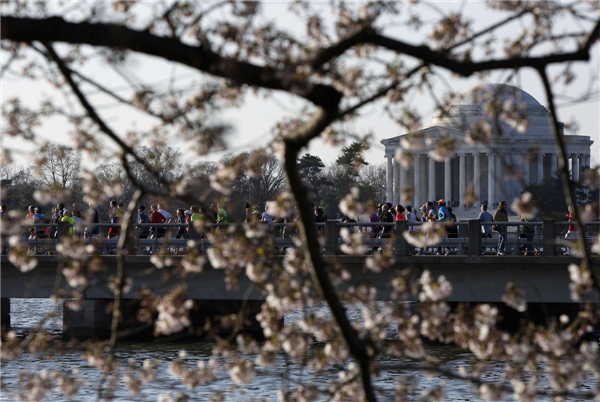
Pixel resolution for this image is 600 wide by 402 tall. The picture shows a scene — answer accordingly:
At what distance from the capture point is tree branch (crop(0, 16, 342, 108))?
536cm

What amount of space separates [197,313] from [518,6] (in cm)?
2426

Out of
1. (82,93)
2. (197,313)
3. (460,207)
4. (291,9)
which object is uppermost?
(460,207)

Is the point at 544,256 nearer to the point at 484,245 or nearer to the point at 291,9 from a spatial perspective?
the point at 484,245

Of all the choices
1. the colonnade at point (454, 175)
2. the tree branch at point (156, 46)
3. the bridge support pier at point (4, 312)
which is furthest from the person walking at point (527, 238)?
the colonnade at point (454, 175)

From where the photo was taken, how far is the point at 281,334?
723 centimetres

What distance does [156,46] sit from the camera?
5.46 metres

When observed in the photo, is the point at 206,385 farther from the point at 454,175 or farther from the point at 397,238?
the point at 454,175

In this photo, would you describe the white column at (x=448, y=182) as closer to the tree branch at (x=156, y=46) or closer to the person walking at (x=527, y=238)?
the person walking at (x=527, y=238)

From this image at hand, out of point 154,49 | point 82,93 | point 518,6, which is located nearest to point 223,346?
point 82,93

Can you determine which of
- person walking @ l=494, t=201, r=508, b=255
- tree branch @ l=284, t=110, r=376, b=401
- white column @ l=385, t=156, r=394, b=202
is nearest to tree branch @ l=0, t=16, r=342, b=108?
tree branch @ l=284, t=110, r=376, b=401

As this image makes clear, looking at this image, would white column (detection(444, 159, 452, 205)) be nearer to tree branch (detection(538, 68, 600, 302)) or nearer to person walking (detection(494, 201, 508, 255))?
person walking (detection(494, 201, 508, 255))

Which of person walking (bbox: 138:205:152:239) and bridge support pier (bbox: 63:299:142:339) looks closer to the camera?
person walking (bbox: 138:205:152:239)

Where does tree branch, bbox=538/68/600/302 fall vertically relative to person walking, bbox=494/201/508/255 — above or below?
below

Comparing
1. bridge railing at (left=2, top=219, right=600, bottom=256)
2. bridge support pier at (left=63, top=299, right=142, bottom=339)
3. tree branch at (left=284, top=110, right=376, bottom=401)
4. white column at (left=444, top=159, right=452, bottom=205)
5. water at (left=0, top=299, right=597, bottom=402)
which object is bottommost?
water at (left=0, top=299, right=597, bottom=402)
